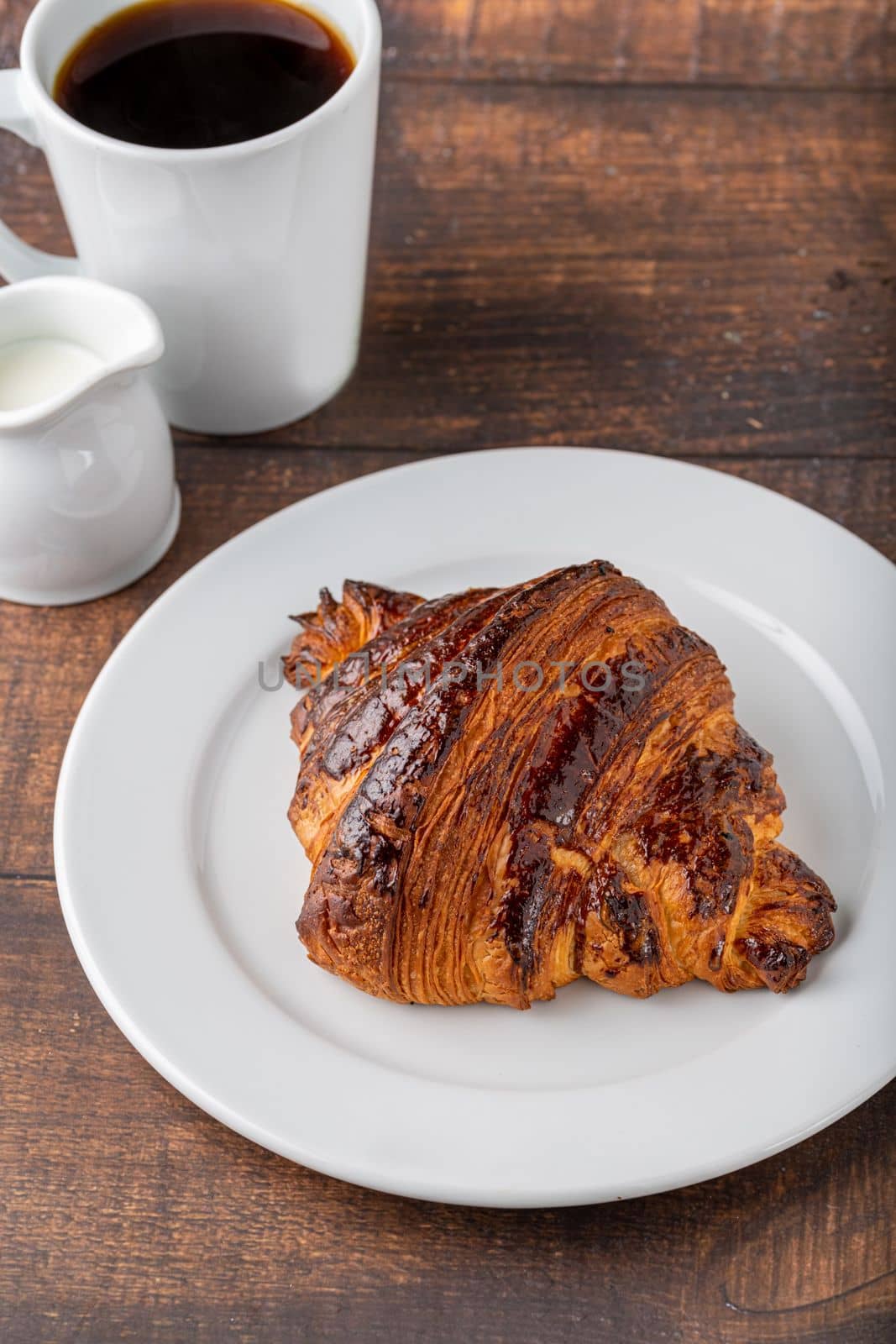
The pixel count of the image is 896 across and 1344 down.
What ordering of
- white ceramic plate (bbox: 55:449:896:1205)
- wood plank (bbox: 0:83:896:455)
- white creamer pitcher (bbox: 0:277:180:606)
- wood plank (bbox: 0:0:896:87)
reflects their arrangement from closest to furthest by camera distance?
white ceramic plate (bbox: 55:449:896:1205) < white creamer pitcher (bbox: 0:277:180:606) < wood plank (bbox: 0:83:896:455) < wood plank (bbox: 0:0:896:87)

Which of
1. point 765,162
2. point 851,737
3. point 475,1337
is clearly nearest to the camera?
point 475,1337

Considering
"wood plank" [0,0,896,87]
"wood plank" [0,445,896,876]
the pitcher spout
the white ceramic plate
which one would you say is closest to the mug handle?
the pitcher spout

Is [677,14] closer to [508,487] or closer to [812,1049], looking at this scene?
[508,487]

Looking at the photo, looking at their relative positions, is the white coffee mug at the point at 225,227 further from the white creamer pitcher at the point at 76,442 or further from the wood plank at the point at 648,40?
the wood plank at the point at 648,40

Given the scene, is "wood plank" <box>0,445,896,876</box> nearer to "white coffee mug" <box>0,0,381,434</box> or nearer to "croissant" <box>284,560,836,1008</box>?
"white coffee mug" <box>0,0,381,434</box>

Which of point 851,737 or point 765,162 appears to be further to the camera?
point 765,162

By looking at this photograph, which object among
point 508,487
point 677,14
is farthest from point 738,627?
point 677,14
